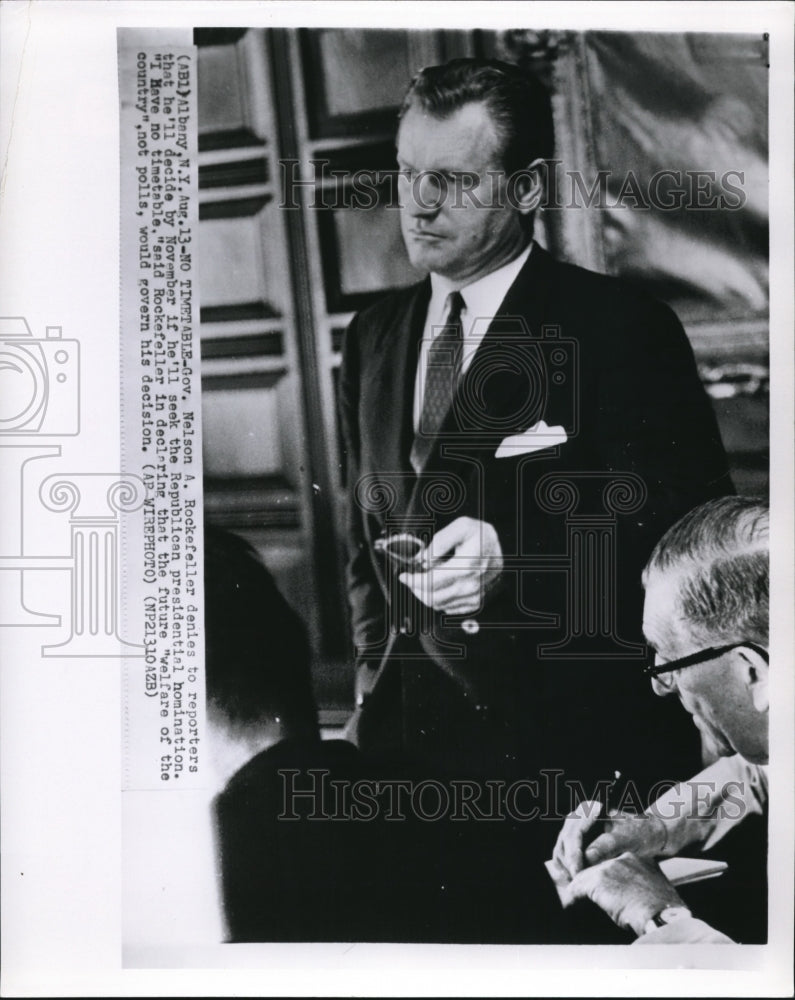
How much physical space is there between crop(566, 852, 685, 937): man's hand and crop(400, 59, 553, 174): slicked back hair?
849 mm

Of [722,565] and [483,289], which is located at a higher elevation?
[483,289]

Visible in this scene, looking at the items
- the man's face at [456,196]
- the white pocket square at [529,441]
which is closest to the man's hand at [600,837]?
the white pocket square at [529,441]

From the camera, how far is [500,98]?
1.02 m

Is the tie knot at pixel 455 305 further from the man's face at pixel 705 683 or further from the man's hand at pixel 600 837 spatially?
the man's hand at pixel 600 837

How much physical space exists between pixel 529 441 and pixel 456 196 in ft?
1.01

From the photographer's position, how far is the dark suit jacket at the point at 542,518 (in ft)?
3.33

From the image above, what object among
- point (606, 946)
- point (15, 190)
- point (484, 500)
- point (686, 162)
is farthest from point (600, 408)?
point (15, 190)

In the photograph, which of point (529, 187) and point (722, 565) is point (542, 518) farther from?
point (529, 187)

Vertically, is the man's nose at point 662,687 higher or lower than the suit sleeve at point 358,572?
lower

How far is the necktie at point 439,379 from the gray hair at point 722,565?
30cm

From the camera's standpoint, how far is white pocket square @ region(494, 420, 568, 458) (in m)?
1.01

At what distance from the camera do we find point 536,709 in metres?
1.01

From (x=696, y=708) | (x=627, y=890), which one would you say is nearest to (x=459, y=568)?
(x=696, y=708)

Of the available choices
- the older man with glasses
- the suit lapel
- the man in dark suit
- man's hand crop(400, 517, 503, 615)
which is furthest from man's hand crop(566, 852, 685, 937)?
the suit lapel
